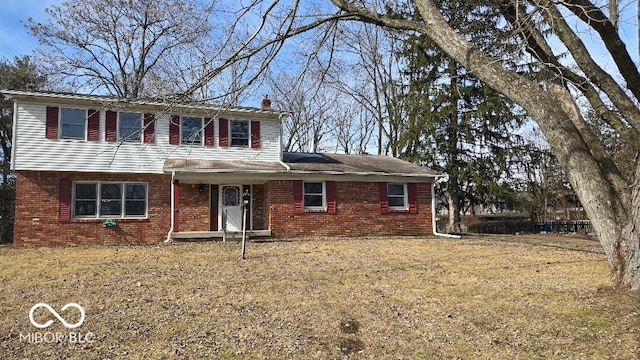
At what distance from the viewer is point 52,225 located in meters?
13.8

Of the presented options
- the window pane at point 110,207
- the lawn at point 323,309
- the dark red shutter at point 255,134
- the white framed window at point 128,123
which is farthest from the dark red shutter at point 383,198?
the window pane at point 110,207

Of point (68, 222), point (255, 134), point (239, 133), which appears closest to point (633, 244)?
point (255, 134)

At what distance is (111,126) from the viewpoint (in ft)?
48.2

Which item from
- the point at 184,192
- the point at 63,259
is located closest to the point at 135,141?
the point at 184,192

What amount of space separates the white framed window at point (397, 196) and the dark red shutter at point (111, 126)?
10323mm

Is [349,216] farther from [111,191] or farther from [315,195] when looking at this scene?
[111,191]

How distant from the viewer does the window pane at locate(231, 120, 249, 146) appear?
16094mm

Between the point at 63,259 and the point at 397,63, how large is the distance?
19.9 meters

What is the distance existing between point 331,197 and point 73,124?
30.7 feet

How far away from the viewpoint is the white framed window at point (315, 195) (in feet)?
51.0

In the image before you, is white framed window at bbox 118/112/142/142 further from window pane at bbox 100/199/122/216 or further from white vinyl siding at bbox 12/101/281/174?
window pane at bbox 100/199/122/216

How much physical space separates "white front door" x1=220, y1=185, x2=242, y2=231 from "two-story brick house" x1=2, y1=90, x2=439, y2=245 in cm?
4

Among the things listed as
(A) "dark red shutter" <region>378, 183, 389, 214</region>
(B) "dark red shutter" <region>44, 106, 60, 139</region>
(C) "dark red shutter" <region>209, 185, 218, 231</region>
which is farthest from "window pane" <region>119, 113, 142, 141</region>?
(A) "dark red shutter" <region>378, 183, 389, 214</region>

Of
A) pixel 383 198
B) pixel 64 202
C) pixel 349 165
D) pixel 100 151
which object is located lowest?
pixel 64 202
